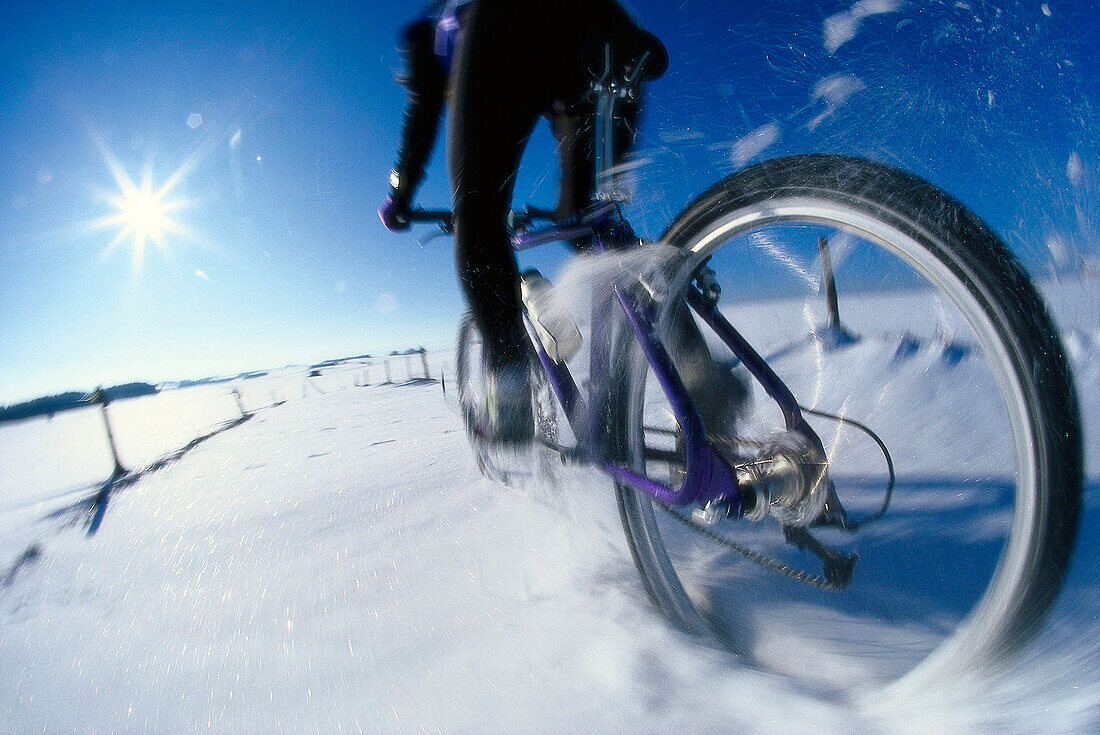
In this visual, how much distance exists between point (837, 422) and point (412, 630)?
3.27 ft

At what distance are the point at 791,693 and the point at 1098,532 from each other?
469 mm

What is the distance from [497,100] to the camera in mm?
751

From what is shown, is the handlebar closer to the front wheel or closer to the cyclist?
the cyclist

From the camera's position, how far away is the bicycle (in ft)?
1.49

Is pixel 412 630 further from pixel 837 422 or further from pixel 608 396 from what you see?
pixel 837 422

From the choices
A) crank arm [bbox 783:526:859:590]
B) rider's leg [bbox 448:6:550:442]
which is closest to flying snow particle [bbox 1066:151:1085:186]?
crank arm [bbox 783:526:859:590]

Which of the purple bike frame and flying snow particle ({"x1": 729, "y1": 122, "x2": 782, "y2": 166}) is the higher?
flying snow particle ({"x1": 729, "y1": 122, "x2": 782, "y2": 166})

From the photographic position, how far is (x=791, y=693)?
585mm

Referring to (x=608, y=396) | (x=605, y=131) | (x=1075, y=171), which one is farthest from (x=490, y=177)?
(x=1075, y=171)

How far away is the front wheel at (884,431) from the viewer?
1.47 feet

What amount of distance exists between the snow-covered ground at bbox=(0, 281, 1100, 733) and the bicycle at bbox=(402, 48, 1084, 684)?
0.20ft

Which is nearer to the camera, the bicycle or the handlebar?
the bicycle


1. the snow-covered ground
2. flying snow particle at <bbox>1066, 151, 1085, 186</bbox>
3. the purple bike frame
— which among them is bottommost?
the snow-covered ground

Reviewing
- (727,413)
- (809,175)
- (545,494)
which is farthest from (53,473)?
(809,175)
